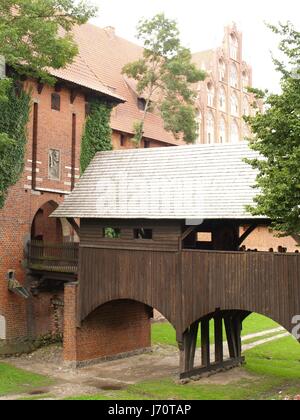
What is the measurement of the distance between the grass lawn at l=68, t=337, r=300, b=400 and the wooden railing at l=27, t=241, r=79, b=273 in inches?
212

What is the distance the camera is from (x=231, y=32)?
38688mm

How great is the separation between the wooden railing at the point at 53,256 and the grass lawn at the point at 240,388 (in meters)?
5.39

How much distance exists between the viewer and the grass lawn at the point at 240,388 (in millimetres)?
15828

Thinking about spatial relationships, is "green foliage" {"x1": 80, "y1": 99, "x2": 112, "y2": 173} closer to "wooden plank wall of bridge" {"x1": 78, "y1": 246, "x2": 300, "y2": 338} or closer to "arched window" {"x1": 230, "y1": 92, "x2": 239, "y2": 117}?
"wooden plank wall of bridge" {"x1": 78, "y1": 246, "x2": 300, "y2": 338}

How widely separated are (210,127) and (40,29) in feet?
63.6

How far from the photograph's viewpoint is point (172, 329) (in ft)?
87.1

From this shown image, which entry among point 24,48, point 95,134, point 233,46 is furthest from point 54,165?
point 233,46

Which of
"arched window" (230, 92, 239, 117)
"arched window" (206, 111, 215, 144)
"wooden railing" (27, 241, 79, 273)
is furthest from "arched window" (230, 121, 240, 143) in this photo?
"wooden railing" (27, 241, 79, 273)

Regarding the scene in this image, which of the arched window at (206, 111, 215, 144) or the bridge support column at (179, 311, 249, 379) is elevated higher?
the arched window at (206, 111, 215, 144)

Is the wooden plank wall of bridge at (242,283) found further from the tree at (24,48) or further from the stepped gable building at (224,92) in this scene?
the stepped gable building at (224,92)

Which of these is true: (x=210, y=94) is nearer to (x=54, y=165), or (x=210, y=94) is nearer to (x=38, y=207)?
(x=54, y=165)

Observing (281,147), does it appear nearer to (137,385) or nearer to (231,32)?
(137,385)

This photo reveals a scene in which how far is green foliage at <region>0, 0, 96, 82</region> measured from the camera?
1764 cm

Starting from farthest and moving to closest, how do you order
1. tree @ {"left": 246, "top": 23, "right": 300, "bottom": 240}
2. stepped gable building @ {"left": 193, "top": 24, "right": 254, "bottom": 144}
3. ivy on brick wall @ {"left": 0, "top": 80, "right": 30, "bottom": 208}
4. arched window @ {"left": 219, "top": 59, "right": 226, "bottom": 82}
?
arched window @ {"left": 219, "top": 59, "right": 226, "bottom": 82} → stepped gable building @ {"left": 193, "top": 24, "right": 254, "bottom": 144} → ivy on brick wall @ {"left": 0, "top": 80, "right": 30, "bottom": 208} → tree @ {"left": 246, "top": 23, "right": 300, "bottom": 240}
